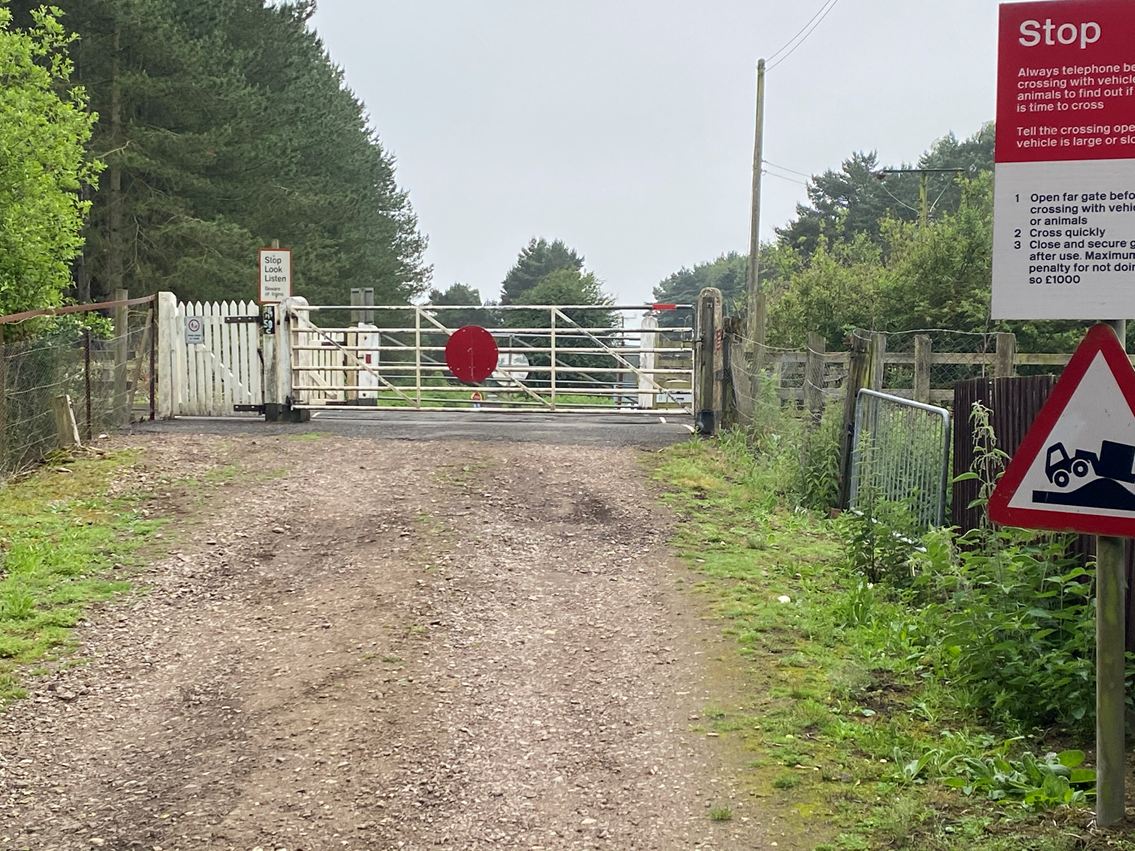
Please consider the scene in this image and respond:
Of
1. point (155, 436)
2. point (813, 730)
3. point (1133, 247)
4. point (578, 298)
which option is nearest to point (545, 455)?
point (155, 436)

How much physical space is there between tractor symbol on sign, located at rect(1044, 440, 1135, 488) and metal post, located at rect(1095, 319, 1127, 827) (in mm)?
257

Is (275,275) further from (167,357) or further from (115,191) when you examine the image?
(115,191)

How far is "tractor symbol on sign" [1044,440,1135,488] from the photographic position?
13.4ft

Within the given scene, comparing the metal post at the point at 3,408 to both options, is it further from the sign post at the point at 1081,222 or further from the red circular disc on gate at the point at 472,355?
the sign post at the point at 1081,222

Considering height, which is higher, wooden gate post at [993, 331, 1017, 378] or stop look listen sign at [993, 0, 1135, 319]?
stop look listen sign at [993, 0, 1135, 319]

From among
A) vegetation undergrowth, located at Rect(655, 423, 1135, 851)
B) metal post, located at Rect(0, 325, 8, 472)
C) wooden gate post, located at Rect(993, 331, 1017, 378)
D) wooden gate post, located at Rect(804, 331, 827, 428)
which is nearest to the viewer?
vegetation undergrowth, located at Rect(655, 423, 1135, 851)

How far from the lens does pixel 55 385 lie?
1283 cm

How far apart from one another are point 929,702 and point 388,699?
2763mm

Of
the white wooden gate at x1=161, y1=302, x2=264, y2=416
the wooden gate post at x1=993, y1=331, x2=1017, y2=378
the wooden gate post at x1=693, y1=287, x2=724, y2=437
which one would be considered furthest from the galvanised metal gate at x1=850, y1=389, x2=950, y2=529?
the white wooden gate at x1=161, y1=302, x2=264, y2=416

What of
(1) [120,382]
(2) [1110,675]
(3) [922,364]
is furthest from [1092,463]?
(1) [120,382]

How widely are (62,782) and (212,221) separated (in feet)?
103

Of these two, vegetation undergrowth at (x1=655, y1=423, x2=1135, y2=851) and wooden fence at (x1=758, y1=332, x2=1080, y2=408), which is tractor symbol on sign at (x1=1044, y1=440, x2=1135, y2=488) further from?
Answer: wooden fence at (x1=758, y1=332, x2=1080, y2=408)

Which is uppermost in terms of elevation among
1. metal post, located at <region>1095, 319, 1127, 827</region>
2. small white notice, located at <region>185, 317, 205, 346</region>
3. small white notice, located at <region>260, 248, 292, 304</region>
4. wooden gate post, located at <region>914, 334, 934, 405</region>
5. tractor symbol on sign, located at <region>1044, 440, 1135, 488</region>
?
→ small white notice, located at <region>260, 248, 292, 304</region>

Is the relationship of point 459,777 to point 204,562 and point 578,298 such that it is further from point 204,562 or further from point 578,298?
point 578,298
